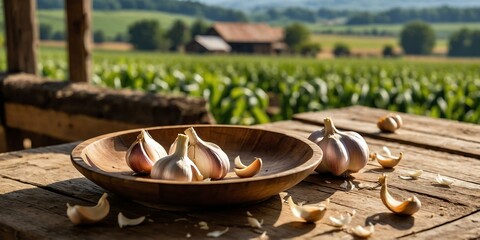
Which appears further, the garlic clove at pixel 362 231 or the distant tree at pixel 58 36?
the distant tree at pixel 58 36

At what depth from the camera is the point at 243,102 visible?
5.93m

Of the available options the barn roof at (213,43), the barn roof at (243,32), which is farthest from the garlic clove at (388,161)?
the barn roof at (243,32)

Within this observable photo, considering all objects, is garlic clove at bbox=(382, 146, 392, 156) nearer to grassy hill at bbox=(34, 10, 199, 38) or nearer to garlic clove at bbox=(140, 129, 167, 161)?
garlic clove at bbox=(140, 129, 167, 161)

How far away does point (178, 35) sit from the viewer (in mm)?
77250

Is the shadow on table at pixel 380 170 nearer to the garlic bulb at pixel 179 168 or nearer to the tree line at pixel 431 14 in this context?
the garlic bulb at pixel 179 168

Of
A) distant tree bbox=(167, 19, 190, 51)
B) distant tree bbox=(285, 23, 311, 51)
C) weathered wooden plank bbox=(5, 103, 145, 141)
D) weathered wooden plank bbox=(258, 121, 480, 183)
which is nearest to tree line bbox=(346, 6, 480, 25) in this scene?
distant tree bbox=(285, 23, 311, 51)

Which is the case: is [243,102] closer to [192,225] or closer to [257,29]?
[192,225]

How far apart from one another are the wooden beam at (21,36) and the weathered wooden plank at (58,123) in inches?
28.3

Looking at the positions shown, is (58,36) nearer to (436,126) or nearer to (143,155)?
(436,126)

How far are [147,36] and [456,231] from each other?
75.0m

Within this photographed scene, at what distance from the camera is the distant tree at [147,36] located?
71356mm

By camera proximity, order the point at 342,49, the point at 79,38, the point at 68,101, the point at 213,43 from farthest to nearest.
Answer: the point at 342,49 → the point at 213,43 → the point at 79,38 → the point at 68,101

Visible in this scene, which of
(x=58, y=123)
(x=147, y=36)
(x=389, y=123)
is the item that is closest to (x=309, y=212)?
(x=389, y=123)

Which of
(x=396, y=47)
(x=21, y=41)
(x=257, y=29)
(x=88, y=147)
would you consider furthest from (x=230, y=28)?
(x=88, y=147)
